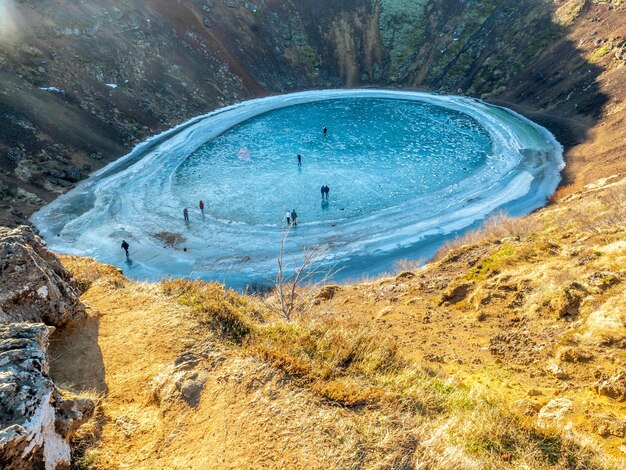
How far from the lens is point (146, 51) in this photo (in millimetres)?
50062

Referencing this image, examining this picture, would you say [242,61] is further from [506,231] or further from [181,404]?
[181,404]

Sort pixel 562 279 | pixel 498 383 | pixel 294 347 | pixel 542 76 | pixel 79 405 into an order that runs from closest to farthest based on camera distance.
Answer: pixel 79 405 → pixel 294 347 → pixel 498 383 → pixel 562 279 → pixel 542 76

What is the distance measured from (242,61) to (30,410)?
6490 centimetres

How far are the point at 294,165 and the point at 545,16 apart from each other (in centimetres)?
4713

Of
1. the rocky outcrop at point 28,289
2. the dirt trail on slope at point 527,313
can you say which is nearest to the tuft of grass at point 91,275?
the rocky outcrop at point 28,289

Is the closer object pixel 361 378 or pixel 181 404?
pixel 181 404

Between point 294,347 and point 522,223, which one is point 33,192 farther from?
point 522,223

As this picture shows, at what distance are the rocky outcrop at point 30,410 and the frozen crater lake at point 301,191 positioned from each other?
15.7 meters

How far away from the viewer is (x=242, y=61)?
6156 cm

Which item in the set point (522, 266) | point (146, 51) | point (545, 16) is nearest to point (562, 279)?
point (522, 266)

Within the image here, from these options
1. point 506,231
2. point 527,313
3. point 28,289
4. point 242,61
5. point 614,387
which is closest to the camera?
point 614,387

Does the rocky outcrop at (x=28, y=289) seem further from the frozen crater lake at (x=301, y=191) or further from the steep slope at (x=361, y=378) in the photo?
the frozen crater lake at (x=301, y=191)

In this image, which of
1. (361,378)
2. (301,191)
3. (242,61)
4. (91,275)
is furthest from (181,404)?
(242,61)

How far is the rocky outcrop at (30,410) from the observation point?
379 cm
